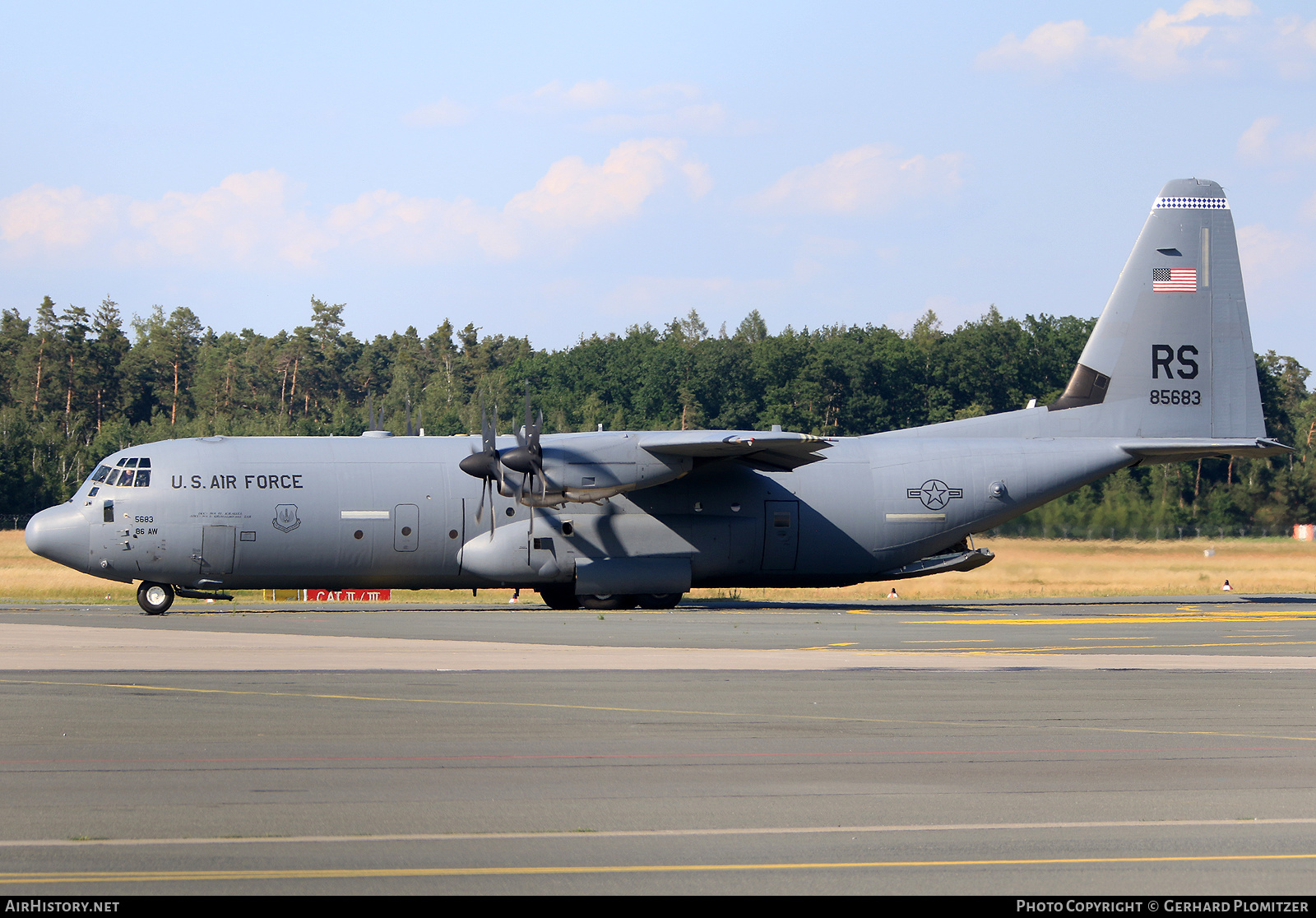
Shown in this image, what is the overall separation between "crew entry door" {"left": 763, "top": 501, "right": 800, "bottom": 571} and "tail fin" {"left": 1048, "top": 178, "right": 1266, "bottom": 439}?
832cm

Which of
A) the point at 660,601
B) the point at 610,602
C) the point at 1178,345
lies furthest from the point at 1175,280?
the point at 610,602

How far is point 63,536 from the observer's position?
96.0 feet

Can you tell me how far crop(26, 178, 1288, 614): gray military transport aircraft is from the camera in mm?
29656

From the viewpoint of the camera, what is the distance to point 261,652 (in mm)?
20203

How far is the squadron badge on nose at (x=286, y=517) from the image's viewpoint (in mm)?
29734

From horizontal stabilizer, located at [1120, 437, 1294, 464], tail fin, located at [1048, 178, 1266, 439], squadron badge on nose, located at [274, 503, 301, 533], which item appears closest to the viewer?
squadron badge on nose, located at [274, 503, 301, 533]

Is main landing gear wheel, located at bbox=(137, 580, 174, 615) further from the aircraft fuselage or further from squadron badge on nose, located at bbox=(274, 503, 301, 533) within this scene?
squadron badge on nose, located at bbox=(274, 503, 301, 533)

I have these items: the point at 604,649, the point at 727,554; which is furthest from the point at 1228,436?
the point at 604,649

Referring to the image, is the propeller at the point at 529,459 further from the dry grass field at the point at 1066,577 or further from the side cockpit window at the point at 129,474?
the dry grass field at the point at 1066,577

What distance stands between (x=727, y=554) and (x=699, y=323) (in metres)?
109

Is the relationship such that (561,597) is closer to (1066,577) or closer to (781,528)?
(781,528)

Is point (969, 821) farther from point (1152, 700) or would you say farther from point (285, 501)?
point (285, 501)

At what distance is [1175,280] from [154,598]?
2775 centimetres

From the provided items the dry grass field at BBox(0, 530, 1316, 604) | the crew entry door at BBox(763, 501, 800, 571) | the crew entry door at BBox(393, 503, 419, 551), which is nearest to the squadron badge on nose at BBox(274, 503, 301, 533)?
the crew entry door at BBox(393, 503, 419, 551)
